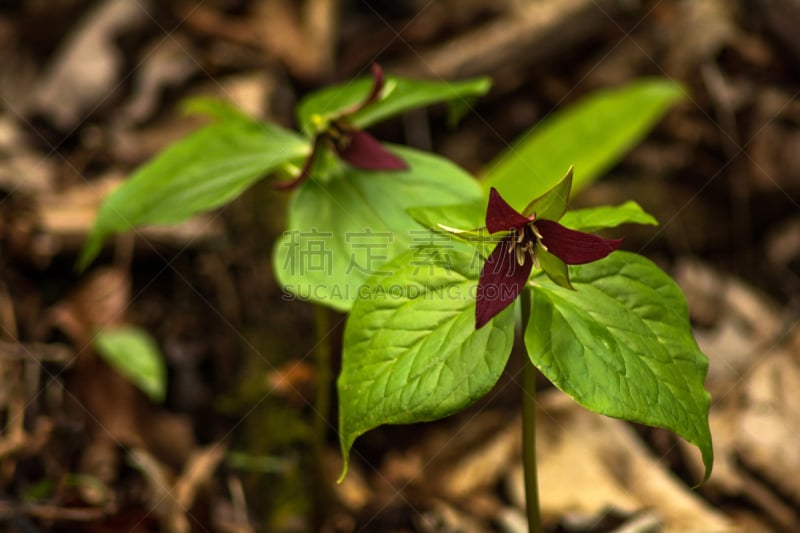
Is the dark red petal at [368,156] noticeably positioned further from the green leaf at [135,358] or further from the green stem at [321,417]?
the green leaf at [135,358]

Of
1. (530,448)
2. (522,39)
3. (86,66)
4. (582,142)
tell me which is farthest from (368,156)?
(86,66)

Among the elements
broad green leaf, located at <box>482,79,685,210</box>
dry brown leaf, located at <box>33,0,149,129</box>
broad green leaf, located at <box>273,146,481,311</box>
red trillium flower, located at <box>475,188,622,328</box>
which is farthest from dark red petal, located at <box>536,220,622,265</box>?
dry brown leaf, located at <box>33,0,149,129</box>

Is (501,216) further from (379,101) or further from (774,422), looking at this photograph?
(774,422)

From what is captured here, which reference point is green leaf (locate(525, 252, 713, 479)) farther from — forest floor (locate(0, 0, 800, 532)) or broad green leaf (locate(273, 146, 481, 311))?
forest floor (locate(0, 0, 800, 532))

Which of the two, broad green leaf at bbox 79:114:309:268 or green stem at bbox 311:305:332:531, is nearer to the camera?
broad green leaf at bbox 79:114:309:268

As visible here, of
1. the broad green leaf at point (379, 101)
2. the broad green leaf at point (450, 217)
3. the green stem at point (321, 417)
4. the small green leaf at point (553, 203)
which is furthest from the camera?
the green stem at point (321, 417)

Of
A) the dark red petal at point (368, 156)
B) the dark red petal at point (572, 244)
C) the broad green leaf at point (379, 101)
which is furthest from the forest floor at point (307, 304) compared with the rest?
the dark red petal at point (572, 244)
